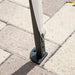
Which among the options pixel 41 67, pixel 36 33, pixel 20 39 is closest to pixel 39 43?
pixel 36 33

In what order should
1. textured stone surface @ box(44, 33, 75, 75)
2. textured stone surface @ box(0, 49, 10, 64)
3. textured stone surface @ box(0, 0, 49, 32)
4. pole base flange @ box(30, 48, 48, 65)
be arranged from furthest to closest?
textured stone surface @ box(0, 0, 49, 32)
textured stone surface @ box(0, 49, 10, 64)
pole base flange @ box(30, 48, 48, 65)
textured stone surface @ box(44, 33, 75, 75)

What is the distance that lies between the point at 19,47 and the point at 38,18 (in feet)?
2.93

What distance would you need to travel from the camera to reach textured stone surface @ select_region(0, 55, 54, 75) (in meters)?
3.04

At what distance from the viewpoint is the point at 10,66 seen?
312cm

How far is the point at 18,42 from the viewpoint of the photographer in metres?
3.42

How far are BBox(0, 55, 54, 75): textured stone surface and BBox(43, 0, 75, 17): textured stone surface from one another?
1.12 meters

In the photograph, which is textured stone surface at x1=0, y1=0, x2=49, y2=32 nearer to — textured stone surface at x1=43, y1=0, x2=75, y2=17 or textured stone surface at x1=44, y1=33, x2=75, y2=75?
textured stone surface at x1=43, y1=0, x2=75, y2=17

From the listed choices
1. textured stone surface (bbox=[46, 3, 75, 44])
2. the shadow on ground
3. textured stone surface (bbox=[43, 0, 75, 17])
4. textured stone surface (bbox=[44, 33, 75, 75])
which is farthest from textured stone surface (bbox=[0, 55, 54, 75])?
textured stone surface (bbox=[43, 0, 75, 17])

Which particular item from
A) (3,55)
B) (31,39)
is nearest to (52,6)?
(31,39)

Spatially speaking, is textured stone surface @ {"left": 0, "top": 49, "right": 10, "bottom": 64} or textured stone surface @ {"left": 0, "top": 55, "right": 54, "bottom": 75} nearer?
textured stone surface @ {"left": 0, "top": 55, "right": 54, "bottom": 75}

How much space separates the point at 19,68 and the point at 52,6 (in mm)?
1470

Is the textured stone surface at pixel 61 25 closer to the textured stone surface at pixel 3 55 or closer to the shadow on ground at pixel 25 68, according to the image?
the shadow on ground at pixel 25 68

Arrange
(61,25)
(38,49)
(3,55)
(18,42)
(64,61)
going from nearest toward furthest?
(38,49)
(64,61)
(3,55)
(18,42)
(61,25)

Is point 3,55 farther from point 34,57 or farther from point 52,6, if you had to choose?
point 52,6
